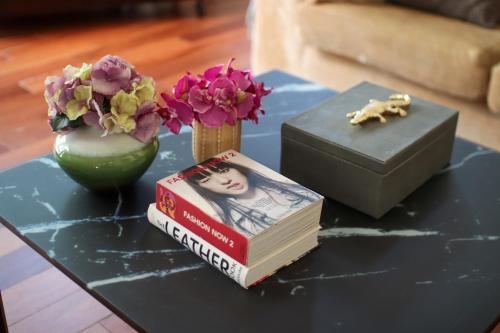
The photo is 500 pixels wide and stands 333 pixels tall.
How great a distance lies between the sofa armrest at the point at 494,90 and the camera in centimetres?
178

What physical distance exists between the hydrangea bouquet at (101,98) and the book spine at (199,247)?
150 mm

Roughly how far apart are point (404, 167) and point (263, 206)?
0.29 metres

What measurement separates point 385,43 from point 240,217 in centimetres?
115

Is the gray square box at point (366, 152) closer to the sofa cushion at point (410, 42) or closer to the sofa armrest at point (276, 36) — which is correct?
the sofa cushion at point (410, 42)

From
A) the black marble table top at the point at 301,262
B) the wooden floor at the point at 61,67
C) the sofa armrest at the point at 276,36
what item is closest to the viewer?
the black marble table top at the point at 301,262

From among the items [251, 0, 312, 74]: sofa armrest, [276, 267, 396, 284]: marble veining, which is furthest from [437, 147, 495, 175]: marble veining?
[251, 0, 312, 74]: sofa armrest

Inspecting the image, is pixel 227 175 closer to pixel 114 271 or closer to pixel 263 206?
pixel 263 206

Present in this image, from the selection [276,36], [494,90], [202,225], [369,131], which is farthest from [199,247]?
[276,36]

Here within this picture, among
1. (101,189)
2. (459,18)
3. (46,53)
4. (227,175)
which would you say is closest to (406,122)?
(227,175)

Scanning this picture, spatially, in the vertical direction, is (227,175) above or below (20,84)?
above

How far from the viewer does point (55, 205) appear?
115 centimetres

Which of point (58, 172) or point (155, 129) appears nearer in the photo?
point (155, 129)

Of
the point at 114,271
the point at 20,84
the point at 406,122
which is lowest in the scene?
the point at 20,84

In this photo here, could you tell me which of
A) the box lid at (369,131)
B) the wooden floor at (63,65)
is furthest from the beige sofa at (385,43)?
the box lid at (369,131)
